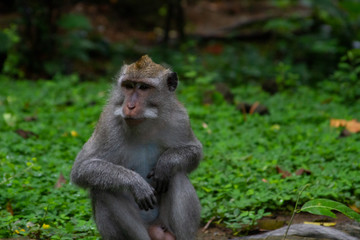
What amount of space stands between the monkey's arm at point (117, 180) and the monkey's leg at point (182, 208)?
0.25 metres

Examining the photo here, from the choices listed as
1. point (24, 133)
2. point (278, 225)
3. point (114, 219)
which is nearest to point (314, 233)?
point (278, 225)

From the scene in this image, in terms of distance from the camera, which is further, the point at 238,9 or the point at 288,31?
the point at 238,9

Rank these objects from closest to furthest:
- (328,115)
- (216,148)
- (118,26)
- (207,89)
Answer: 1. (216,148)
2. (328,115)
3. (207,89)
4. (118,26)

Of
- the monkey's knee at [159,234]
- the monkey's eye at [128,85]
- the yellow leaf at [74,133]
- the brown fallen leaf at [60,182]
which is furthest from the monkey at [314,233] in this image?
the yellow leaf at [74,133]

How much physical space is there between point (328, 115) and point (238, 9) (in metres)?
11.4

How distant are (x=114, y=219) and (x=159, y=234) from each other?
48 centimetres

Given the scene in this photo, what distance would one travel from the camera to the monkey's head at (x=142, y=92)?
15.5 ft

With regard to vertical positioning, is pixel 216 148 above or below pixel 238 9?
below

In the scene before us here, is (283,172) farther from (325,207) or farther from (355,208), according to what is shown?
(325,207)

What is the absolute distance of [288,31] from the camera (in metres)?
14.8

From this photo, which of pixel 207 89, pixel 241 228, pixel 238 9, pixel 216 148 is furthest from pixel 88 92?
pixel 238 9

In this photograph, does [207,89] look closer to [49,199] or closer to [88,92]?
[88,92]

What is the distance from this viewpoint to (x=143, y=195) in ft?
15.4

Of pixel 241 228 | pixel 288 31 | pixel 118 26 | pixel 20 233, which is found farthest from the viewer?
pixel 118 26
